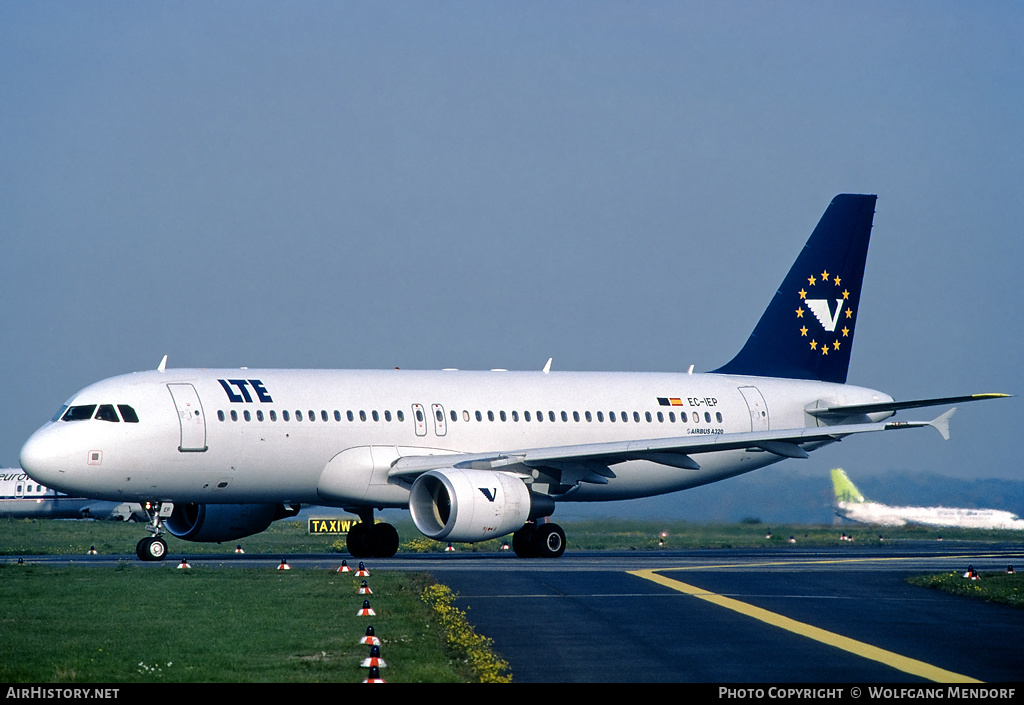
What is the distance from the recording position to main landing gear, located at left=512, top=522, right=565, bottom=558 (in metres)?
33.0

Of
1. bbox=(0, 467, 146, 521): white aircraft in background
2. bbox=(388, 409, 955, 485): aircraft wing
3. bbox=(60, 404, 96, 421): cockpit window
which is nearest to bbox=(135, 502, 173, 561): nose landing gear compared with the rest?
bbox=(60, 404, 96, 421): cockpit window

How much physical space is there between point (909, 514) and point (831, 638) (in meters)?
38.0

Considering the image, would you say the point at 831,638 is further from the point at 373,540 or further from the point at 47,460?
the point at 373,540

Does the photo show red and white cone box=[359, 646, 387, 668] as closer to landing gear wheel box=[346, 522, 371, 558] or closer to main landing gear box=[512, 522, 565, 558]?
main landing gear box=[512, 522, 565, 558]

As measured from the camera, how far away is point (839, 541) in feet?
152

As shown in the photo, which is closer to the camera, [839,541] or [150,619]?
→ [150,619]

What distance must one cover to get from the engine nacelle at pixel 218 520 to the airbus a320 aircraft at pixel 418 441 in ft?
0.15

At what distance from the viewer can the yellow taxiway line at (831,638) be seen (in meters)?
12.6

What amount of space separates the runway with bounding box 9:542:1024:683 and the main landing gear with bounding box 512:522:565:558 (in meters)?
2.27

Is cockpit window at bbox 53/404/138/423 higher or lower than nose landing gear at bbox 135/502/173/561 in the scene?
higher

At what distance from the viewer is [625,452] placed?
102ft

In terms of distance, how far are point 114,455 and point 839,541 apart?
87.4 ft
